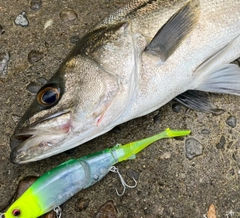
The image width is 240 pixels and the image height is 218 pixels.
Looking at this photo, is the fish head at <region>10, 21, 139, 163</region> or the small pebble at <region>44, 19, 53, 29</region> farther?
the small pebble at <region>44, 19, 53, 29</region>

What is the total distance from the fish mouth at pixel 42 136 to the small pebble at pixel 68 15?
41.7 inches

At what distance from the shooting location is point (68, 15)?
316 centimetres

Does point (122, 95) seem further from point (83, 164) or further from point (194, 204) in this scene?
point (194, 204)

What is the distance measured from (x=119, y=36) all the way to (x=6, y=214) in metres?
1.19

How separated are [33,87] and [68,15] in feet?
2.08

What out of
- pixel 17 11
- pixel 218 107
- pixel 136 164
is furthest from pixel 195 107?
pixel 17 11

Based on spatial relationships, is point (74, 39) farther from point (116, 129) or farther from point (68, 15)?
point (116, 129)

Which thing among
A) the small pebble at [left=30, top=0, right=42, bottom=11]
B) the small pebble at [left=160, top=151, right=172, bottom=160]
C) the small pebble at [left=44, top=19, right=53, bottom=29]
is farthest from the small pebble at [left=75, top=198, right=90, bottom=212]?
the small pebble at [left=30, top=0, right=42, bottom=11]

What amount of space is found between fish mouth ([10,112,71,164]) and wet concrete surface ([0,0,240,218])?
331 millimetres

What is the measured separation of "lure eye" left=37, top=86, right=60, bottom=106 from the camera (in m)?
2.37

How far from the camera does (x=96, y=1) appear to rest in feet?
10.6

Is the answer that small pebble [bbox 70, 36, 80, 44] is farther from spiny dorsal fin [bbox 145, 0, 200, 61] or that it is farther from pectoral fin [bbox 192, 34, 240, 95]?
pectoral fin [bbox 192, 34, 240, 95]

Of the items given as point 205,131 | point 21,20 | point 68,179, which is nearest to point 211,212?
point 205,131

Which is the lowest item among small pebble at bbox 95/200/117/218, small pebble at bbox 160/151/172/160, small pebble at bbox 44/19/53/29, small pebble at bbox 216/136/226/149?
small pebble at bbox 95/200/117/218
